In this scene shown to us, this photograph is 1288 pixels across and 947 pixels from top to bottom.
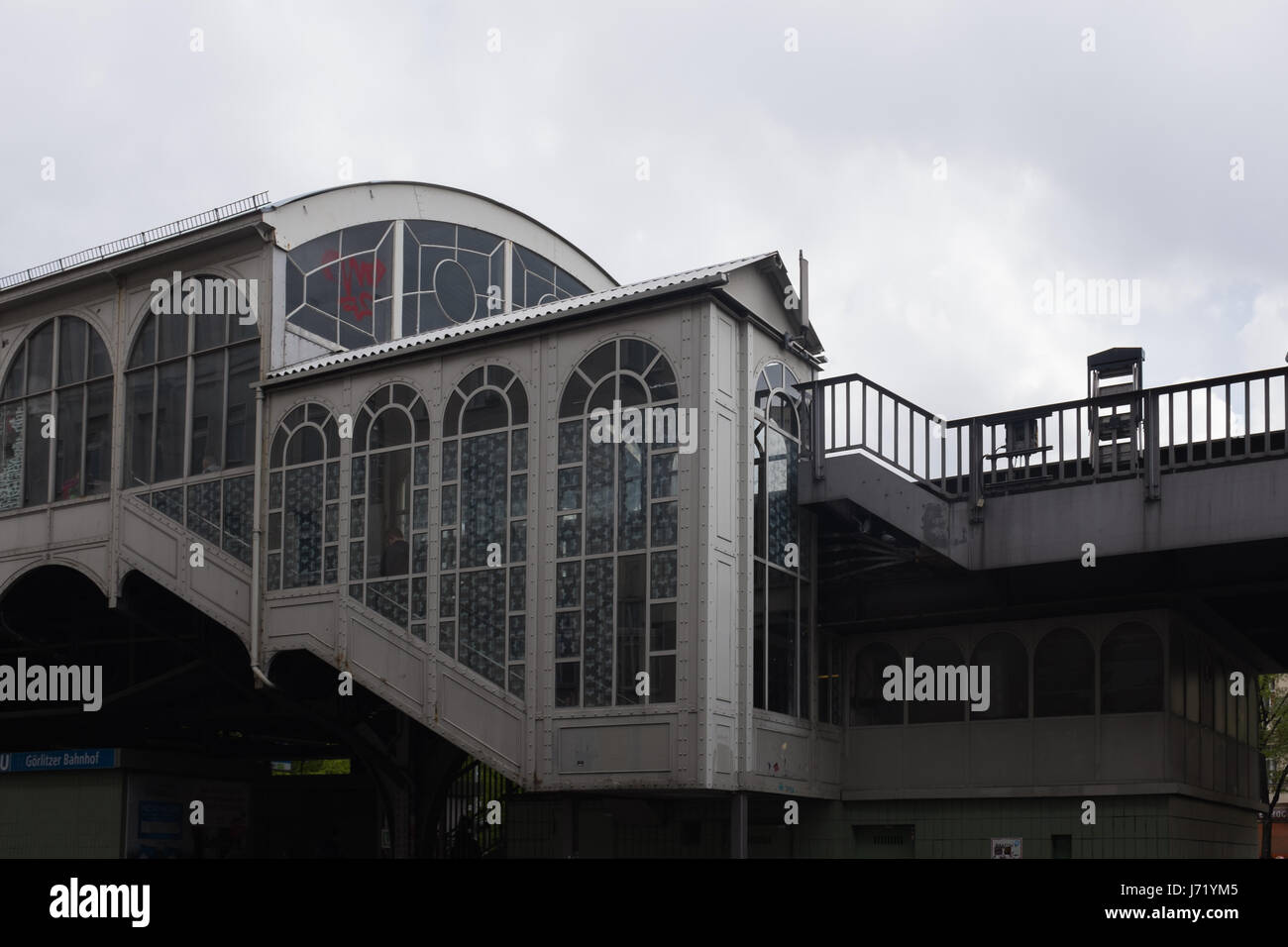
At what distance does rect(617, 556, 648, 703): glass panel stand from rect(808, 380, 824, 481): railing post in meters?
3.21

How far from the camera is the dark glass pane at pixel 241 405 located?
80.9 ft

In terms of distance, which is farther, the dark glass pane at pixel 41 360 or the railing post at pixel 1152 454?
the dark glass pane at pixel 41 360

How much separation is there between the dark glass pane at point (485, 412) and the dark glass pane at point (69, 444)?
9.23 metres

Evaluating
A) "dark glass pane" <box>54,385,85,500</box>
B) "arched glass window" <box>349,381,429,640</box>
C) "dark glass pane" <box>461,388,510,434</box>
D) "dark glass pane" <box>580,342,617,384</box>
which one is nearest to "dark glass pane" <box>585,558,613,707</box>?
"dark glass pane" <box>580,342,617,384</box>

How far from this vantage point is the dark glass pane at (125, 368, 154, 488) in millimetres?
25969

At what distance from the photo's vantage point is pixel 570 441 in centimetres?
2073

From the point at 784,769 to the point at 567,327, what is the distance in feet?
23.1

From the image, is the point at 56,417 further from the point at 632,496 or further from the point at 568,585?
the point at 632,496

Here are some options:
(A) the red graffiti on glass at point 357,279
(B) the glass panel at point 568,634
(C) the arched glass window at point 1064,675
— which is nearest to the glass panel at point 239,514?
(A) the red graffiti on glass at point 357,279

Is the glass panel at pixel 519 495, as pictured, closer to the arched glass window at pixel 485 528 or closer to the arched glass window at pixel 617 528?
the arched glass window at pixel 485 528

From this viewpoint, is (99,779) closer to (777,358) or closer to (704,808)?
(704,808)

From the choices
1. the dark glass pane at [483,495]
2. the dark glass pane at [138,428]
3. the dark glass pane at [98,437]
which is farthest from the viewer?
the dark glass pane at [98,437]

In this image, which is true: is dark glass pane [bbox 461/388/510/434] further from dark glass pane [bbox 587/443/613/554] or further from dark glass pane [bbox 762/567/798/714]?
dark glass pane [bbox 762/567/798/714]
